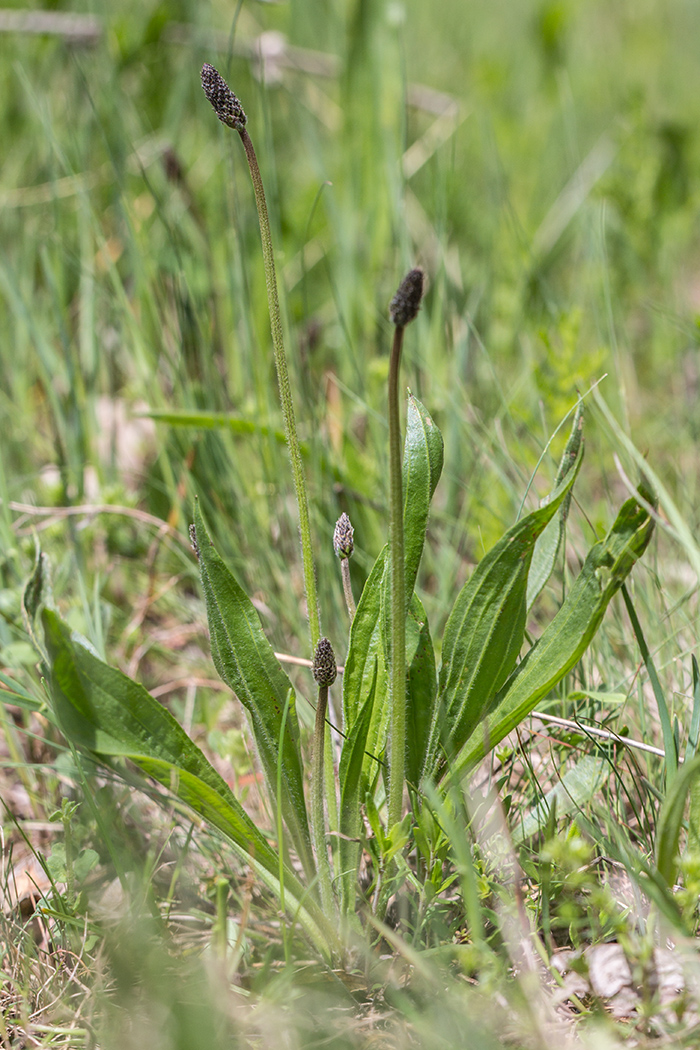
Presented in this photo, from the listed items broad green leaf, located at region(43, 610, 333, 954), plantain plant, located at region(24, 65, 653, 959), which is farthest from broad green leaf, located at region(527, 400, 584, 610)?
broad green leaf, located at region(43, 610, 333, 954)

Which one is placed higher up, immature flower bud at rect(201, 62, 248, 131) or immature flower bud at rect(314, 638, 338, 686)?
immature flower bud at rect(201, 62, 248, 131)

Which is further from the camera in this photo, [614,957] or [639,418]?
[639,418]

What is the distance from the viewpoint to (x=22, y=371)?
220 centimetres

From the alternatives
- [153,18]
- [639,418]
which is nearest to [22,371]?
[153,18]

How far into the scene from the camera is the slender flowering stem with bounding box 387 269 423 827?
682 millimetres

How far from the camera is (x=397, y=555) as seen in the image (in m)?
0.78

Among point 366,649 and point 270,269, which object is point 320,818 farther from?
point 270,269

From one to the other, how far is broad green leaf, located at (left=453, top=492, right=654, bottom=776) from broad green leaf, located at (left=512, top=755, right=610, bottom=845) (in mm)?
98

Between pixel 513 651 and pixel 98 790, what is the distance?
0.59 metres

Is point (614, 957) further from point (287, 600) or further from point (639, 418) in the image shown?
point (639, 418)

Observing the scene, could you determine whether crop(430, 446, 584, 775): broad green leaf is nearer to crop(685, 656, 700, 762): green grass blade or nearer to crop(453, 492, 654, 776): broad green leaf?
crop(453, 492, 654, 776): broad green leaf

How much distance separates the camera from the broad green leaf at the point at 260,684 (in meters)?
0.92

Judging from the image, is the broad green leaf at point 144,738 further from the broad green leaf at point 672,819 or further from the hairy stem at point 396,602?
the broad green leaf at point 672,819

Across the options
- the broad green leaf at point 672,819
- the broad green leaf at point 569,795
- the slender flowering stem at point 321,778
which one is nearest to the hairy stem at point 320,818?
the slender flowering stem at point 321,778
